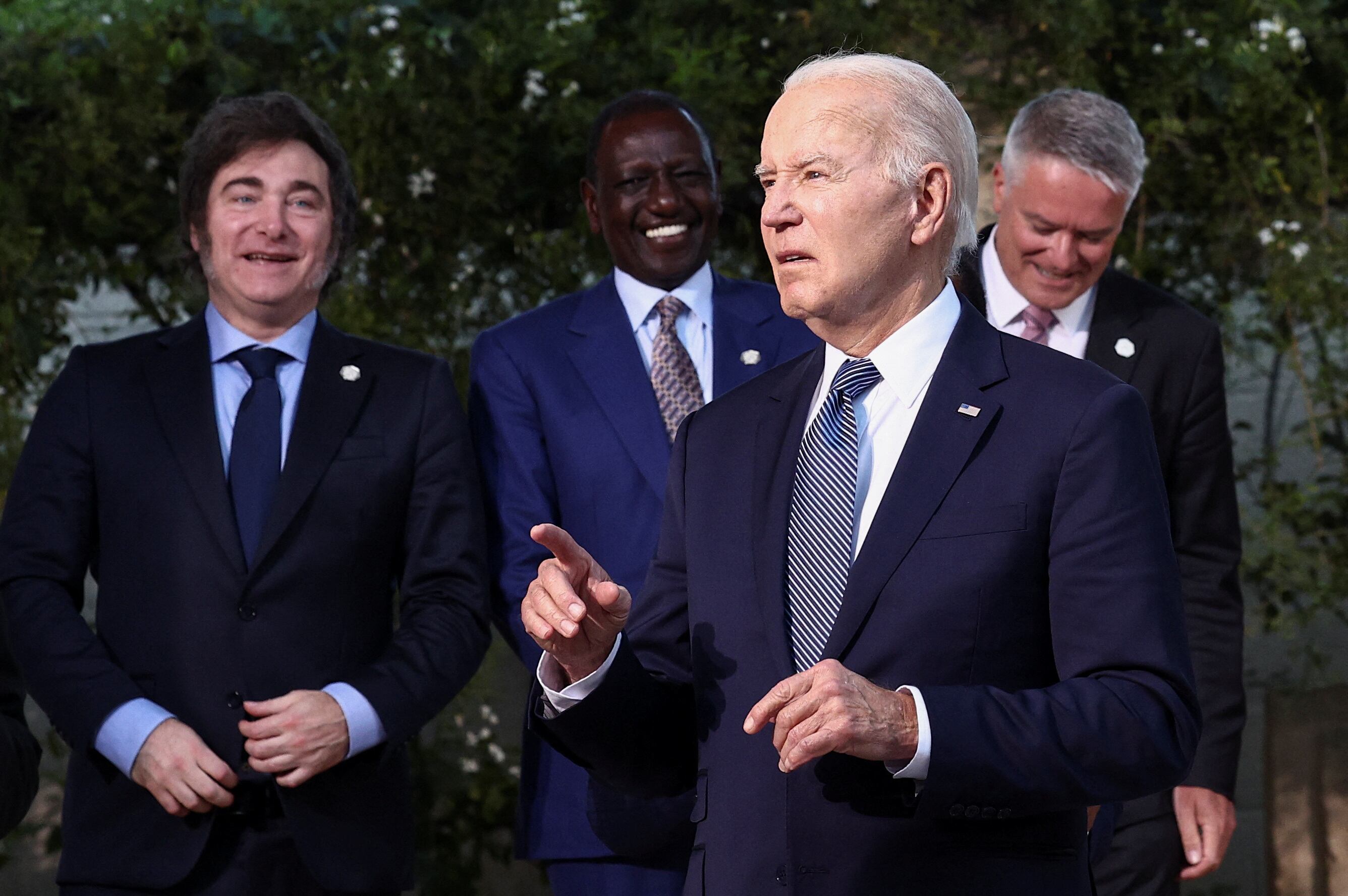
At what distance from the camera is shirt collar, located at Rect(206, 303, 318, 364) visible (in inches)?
113

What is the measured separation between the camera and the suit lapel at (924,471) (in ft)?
5.67

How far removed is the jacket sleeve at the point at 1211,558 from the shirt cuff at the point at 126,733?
5.79 ft

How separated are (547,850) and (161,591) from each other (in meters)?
0.75

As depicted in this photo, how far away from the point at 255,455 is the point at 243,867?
64 cm

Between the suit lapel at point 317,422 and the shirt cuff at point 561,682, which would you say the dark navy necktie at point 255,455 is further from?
the shirt cuff at point 561,682

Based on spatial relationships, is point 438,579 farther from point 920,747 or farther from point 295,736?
point 920,747

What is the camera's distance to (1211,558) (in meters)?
3.08

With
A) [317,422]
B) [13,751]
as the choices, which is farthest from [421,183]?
[13,751]

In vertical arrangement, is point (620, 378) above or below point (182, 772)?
above

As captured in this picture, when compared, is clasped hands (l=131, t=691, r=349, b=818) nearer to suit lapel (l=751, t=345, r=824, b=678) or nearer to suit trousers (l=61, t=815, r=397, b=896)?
suit trousers (l=61, t=815, r=397, b=896)

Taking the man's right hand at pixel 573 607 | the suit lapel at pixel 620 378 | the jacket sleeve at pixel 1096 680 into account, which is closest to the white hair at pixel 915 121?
the jacket sleeve at pixel 1096 680

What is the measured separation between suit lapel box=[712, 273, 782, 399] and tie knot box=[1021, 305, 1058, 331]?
49 centimetres

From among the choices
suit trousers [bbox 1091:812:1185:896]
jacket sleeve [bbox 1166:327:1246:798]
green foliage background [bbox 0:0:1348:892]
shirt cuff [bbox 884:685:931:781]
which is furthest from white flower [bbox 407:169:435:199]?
shirt cuff [bbox 884:685:931:781]

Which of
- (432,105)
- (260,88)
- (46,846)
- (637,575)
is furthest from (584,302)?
(46,846)
